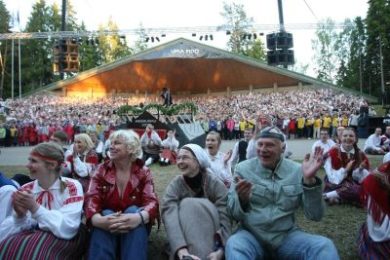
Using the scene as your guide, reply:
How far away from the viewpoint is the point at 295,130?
24.7 metres

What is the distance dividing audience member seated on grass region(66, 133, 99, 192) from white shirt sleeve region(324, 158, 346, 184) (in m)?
3.31

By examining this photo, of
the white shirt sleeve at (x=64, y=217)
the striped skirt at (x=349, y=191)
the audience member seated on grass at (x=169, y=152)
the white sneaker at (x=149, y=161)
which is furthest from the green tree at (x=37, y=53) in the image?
the white shirt sleeve at (x=64, y=217)

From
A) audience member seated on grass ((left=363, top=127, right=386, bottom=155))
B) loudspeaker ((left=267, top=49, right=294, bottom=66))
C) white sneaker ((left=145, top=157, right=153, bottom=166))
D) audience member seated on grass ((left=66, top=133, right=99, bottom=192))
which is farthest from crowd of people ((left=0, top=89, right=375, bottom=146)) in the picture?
audience member seated on grass ((left=66, top=133, right=99, bottom=192))

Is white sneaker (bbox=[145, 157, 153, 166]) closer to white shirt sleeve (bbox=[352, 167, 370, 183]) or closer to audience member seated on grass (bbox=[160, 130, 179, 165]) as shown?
audience member seated on grass (bbox=[160, 130, 179, 165])

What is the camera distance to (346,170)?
18.8 feet

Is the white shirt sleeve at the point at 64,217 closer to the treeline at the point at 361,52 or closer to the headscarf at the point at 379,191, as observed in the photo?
the headscarf at the point at 379,191

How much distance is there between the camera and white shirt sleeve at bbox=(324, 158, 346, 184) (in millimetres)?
5812

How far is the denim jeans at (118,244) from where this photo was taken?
309 cm

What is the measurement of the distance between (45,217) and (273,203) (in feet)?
5.53

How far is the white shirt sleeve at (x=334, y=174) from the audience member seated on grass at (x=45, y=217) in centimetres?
382

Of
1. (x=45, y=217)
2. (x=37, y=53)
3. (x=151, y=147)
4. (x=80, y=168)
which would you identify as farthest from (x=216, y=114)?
(x=37, y=53)

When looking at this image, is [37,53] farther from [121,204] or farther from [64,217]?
[64,217]

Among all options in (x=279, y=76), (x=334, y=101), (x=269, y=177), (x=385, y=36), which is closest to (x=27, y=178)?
(x=269, y=177)

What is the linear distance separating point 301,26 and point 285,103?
8.62 m
